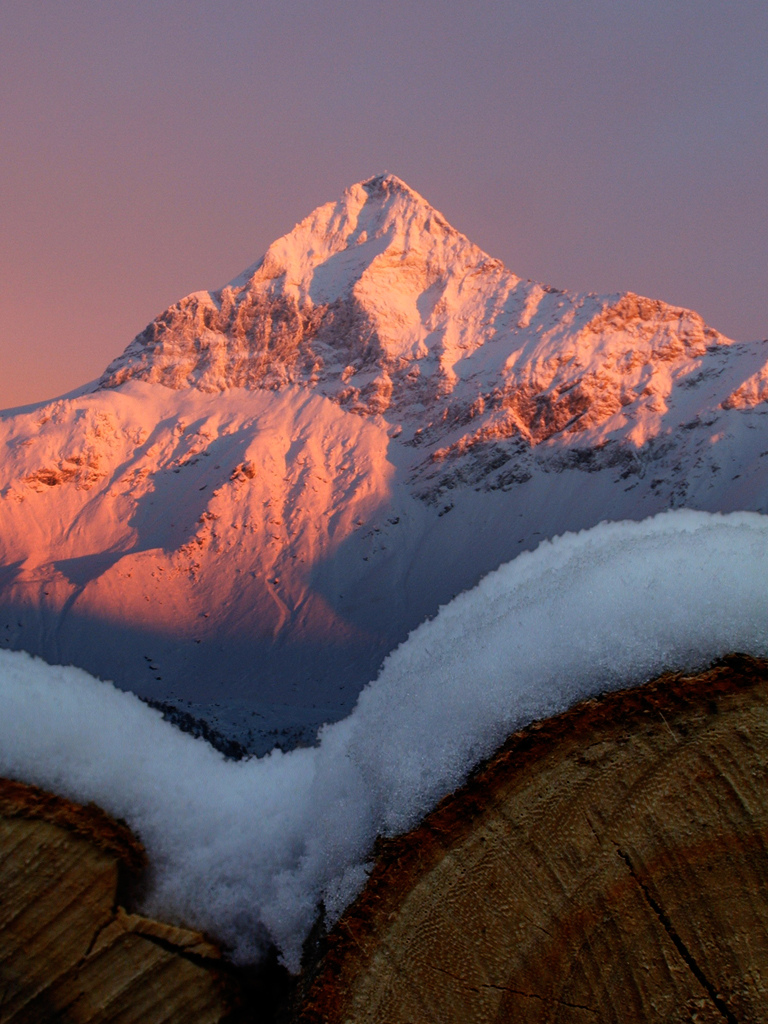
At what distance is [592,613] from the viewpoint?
5.90ft

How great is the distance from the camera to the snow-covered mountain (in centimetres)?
9562

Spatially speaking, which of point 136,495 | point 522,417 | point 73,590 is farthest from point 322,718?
point 522,417

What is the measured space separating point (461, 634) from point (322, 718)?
250 ft

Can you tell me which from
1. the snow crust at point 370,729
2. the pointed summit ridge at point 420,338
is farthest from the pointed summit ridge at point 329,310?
the snow crust at point 370,729

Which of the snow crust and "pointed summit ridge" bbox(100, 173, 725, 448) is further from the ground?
"pointed summit ridge" bbox(100, 173, 725, 448)

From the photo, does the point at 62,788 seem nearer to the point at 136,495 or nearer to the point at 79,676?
the point at 79,676

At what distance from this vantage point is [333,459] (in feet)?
411

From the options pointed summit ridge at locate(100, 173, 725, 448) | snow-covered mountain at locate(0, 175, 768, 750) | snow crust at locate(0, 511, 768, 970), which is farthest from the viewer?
pointed summit ridge at locate(100, 173, 725, 448)

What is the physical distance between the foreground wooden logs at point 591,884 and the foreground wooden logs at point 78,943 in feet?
1.85

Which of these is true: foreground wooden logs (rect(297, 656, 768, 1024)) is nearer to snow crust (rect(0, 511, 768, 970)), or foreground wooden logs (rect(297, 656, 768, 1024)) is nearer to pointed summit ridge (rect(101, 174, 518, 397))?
snow crust (rect(0, 511, 768, 970))

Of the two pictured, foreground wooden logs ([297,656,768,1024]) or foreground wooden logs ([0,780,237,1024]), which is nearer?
foreground wooden logs ([297,656,768,1024])

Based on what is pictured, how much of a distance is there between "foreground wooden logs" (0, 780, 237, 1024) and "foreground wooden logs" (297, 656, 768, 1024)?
0.56 m

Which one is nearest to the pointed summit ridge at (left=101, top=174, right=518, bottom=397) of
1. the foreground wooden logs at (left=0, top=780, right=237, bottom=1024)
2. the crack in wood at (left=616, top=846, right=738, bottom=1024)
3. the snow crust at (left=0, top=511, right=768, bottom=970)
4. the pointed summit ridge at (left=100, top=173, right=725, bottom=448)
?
the pointed summit ridge at (left=100, top=173, right=725, bottom=448)

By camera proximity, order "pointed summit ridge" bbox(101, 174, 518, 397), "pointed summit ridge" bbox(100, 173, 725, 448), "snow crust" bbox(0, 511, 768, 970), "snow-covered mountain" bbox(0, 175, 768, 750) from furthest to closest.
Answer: "pointed summit ridge" bbox(101, 174, 518, 397) < "pointed summit ridge" bbox(100, 173, 725, 448) < "snow-covered mountain" bbox(0, 175, 768, 750) < "snow crust" bbox(0, 511, 768, 970)
